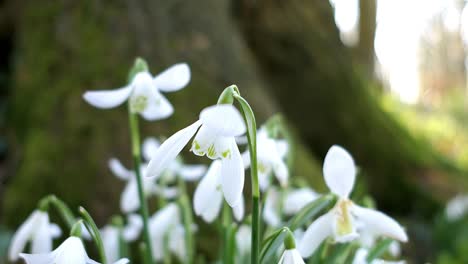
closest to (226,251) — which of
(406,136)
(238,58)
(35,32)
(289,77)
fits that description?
(238,58)

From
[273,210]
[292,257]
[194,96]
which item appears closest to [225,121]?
[292,257]

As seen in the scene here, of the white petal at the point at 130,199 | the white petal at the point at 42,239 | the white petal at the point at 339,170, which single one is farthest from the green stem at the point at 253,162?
the white petal at the point at 130,199

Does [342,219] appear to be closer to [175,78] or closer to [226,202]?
[226,202]

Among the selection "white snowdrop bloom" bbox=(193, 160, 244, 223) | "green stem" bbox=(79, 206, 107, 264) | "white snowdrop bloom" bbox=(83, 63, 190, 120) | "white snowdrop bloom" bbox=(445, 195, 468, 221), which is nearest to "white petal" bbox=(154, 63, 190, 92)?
"white snowdrop bloom" bbox=(83, 63, 190, 120)

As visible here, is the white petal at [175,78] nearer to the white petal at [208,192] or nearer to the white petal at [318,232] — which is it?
the white petal at [208,192]

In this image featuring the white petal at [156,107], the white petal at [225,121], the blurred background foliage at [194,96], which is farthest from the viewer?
the blurred background foliage at [194,96]

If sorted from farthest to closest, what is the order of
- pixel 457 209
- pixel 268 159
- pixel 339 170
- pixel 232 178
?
pixel 457 209, pixel 268 159, pixel 339 170, pixel 232 178

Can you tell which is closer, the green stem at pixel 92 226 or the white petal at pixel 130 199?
the green stem at pixel 92 226
